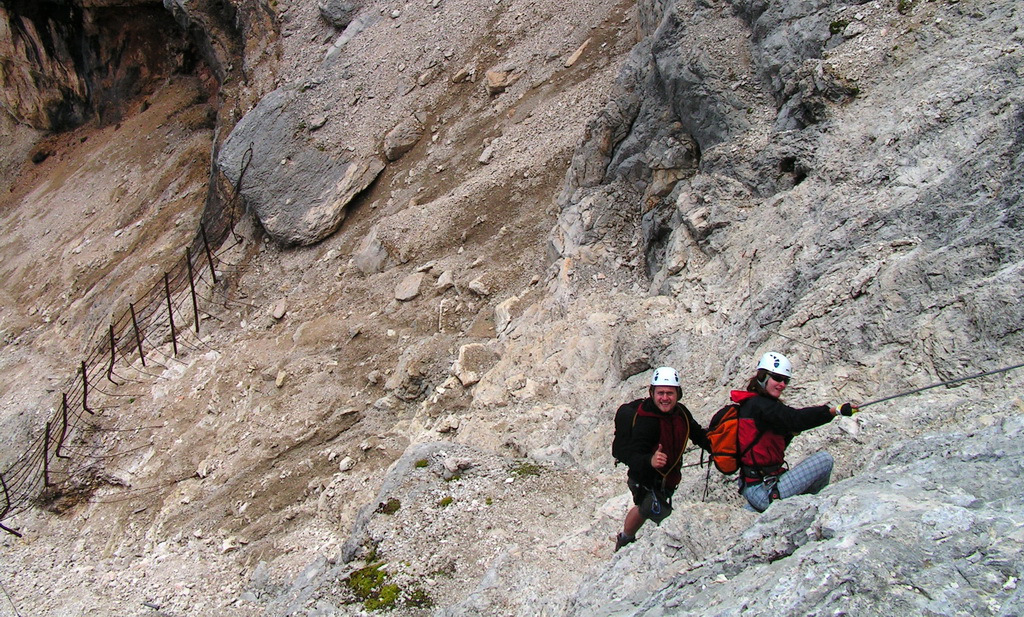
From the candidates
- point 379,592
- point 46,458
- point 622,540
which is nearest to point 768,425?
point 622,540

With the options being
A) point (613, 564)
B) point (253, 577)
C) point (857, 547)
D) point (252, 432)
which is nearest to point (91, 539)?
point (252, 432)

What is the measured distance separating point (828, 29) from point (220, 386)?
12.1m

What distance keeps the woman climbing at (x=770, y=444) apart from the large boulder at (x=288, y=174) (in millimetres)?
13503

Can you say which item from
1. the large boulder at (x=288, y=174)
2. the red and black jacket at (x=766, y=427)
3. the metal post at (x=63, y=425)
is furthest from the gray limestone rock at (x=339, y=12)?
the red and black jacket at (x=766, y=427)

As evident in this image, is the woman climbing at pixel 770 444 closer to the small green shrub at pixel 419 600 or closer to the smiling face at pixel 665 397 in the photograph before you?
the smiling face at pixel 665 397

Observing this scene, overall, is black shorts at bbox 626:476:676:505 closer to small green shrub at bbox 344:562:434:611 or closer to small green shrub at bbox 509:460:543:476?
Result: small green shrub at bbox 344:562:434:611

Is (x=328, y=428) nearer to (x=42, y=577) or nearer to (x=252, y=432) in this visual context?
(x=252, y=432)

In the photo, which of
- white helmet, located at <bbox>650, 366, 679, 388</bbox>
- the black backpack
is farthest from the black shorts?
white helmet, located at <bbox>650, 366, 679, 388</bbox>

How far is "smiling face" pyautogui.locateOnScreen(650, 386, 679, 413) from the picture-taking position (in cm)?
505

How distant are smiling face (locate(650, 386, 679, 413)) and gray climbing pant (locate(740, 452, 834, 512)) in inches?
30.1

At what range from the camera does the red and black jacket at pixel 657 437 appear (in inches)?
202

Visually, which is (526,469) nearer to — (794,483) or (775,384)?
(794,483)

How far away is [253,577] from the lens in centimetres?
1020

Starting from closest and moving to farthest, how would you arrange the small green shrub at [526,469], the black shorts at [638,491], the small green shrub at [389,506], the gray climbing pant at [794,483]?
the gray climbing pant at [794,483] < the black shorts at [638,491] < the small green shrub at [389,506] < the small green shrub at [526,469]
